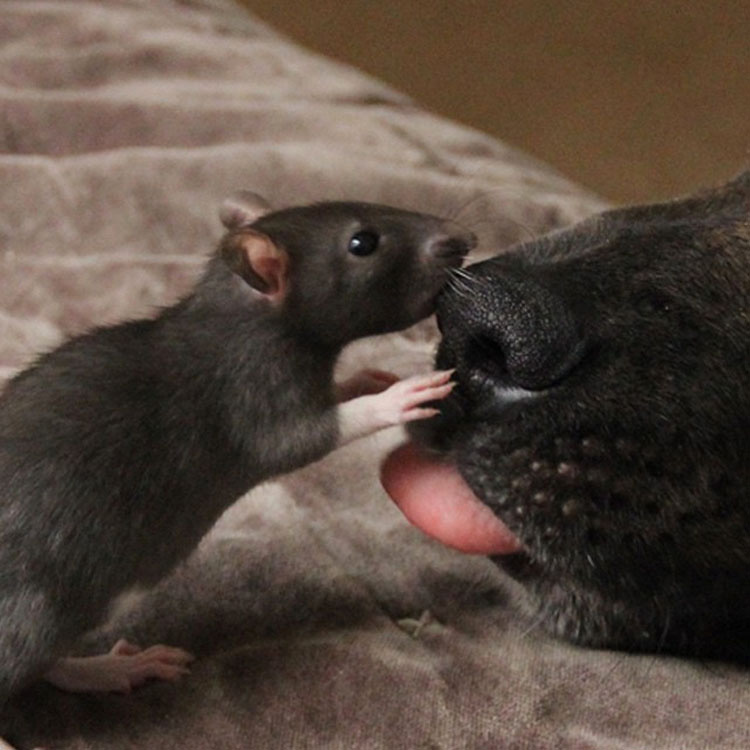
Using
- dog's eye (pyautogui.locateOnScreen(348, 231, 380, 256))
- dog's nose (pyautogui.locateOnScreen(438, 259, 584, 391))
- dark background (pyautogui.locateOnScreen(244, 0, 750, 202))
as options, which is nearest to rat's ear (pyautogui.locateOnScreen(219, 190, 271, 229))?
dog's eye (pyautogui.locateOnScreen(348, 231, 380, 256))

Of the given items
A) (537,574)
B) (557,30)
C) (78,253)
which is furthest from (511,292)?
(557,30)

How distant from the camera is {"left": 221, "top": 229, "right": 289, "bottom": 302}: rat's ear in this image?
1.39 metres

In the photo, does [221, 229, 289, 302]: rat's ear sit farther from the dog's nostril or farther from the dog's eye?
the dog's nostril

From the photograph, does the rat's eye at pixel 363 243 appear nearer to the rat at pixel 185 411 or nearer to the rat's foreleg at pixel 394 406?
the rat at pixel 185 411

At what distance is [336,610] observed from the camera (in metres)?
1.52

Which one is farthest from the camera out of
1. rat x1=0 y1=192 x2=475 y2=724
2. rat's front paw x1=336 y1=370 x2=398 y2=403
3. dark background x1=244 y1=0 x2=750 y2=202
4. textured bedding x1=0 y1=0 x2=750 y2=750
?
dark background x1=244 y1=0 x2=750 y2=202

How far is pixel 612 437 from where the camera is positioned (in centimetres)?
132

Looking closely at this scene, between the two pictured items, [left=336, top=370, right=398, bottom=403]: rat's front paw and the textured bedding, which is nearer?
the textured bedding

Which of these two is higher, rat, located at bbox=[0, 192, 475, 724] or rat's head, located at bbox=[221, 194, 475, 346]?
rat's head, located at bbox=[221, 194, 475, 346]

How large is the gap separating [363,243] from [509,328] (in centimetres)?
22

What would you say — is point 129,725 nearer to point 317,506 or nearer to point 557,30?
point 317,506

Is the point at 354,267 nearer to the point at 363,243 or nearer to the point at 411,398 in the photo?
the point at 363,243

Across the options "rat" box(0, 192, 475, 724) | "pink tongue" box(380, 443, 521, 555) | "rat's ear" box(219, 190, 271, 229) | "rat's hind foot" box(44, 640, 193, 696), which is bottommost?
"rat's hind foot" box(44, 640, 193, 696)

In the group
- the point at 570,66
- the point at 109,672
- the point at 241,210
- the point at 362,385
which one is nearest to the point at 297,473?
the point at 362,385
